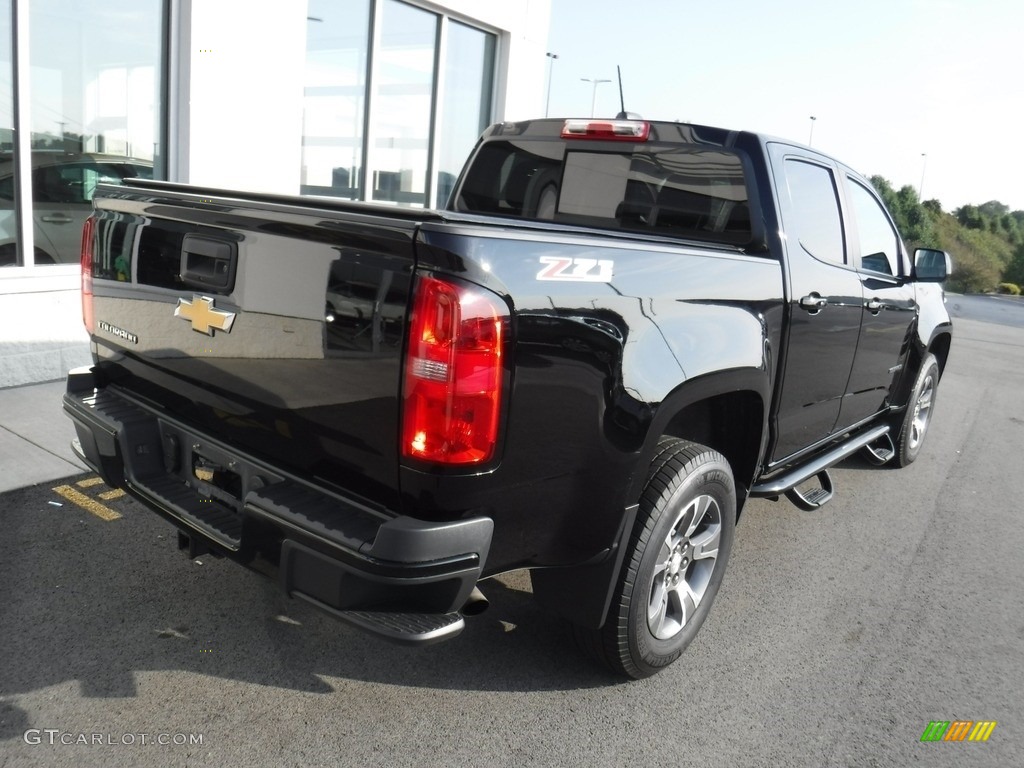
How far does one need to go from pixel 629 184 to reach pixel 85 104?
4.52m

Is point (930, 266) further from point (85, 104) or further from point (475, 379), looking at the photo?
point (85, 104)

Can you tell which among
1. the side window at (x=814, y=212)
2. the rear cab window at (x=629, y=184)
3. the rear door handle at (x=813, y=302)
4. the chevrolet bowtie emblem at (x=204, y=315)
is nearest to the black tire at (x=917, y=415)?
the side window at (x=814, y=212)

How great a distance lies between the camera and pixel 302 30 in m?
7.48

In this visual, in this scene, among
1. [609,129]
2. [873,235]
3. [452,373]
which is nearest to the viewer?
[452,373]

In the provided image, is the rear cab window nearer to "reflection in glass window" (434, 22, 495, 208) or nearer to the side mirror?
the side mirror

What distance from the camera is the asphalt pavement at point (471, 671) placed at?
269 cm

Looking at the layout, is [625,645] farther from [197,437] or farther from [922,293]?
[922,293]

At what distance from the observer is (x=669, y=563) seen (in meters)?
3.17

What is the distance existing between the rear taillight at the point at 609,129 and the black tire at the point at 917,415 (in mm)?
2883

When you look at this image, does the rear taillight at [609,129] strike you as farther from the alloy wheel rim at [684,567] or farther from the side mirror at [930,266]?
the side mirror at [930,266]

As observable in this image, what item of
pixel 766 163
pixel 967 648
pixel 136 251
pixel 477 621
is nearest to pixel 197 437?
pixel 136 251

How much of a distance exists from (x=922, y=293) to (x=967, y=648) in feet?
8.46
